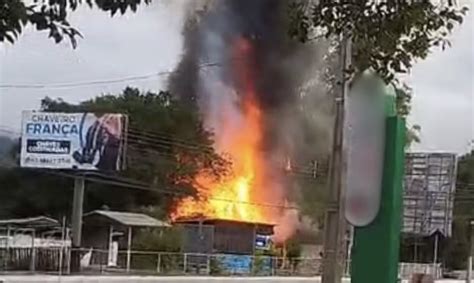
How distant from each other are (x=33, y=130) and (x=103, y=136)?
2.55 meters

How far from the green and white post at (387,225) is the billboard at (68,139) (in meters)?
33.0

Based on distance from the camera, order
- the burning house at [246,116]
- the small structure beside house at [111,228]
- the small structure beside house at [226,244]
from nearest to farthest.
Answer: the burning house at [246,116] → the small structure beside house at [226,244] → the small structure beside house at [111,228]

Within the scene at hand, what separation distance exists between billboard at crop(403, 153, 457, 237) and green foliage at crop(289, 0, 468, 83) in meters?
28.6

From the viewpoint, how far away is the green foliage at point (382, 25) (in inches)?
173

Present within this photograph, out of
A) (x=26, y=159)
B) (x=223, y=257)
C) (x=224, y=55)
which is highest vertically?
(x=224, y=55)

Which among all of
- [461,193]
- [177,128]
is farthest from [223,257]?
[461,193]

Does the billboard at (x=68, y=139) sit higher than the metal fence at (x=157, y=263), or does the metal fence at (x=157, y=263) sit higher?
the billboard at (x=68, y=139)

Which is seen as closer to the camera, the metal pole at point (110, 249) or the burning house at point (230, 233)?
the metal pole at point (110, 249)

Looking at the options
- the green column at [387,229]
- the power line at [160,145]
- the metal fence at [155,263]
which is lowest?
the metal fence at [155,263]

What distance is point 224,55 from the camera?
38844 mm

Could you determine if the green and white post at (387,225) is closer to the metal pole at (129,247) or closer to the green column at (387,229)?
the green column at (387,229)

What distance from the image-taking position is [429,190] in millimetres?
34000

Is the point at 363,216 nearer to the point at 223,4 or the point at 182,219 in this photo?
the point at 223,4

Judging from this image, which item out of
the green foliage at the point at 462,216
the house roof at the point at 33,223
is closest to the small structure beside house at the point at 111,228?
the house roof at the point at 33,223
